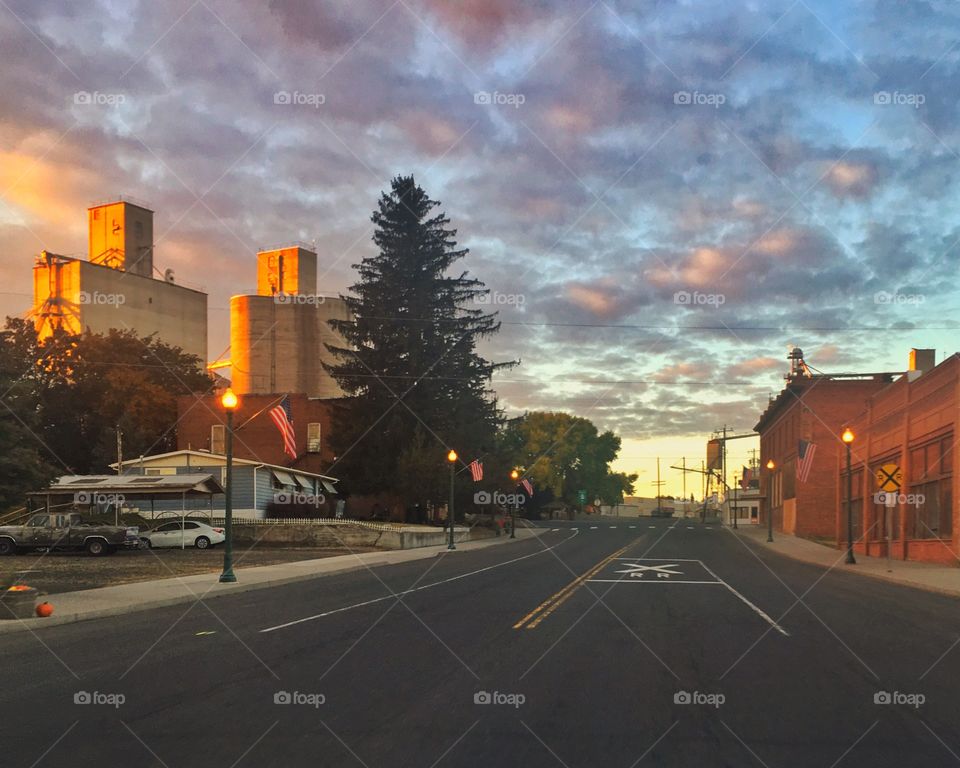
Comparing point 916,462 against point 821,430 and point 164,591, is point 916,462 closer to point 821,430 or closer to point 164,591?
point 821,430

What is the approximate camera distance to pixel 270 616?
51.0ft

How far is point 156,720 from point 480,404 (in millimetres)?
58473

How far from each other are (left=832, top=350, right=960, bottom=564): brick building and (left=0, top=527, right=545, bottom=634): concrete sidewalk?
18.0 metres

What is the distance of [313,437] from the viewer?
215ft

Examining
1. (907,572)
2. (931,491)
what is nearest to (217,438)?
(931,491)

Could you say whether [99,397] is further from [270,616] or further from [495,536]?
[270,616]

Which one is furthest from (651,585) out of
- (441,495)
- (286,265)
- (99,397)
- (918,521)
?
(286,265)

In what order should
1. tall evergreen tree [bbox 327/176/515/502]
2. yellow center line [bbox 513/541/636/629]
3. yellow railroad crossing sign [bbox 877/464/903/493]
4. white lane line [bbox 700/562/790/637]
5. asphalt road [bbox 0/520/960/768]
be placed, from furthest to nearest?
1. tall evergreen tree [bbox 327/176/515/502]
2. yellow railroad crossing sign [bbox 877/464/903/493]
3. yellow center line [bbox 513/541/636/629]
4. white lane line [bbox 700/562/790/637]
5. asphalt road [bbox 0/520/960/768]

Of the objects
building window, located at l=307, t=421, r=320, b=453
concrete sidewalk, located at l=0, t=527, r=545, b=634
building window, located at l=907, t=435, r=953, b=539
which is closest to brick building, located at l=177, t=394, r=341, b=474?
building window, located at l=307, t=421, r=320, b=453

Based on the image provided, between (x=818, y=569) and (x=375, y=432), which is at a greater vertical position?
(x=375, y=432)

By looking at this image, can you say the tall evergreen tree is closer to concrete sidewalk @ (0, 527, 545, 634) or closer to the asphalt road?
concrete sidewalk @ (0, 527, 545, 634)

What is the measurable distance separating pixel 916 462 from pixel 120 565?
2938cm

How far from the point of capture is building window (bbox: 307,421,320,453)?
2576 inches

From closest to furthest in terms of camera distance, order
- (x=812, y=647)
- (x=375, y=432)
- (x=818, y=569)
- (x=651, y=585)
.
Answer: (x=812, y=647) → (x=651, y=585) → (x=818, y=569) → (x=375, y=432)
